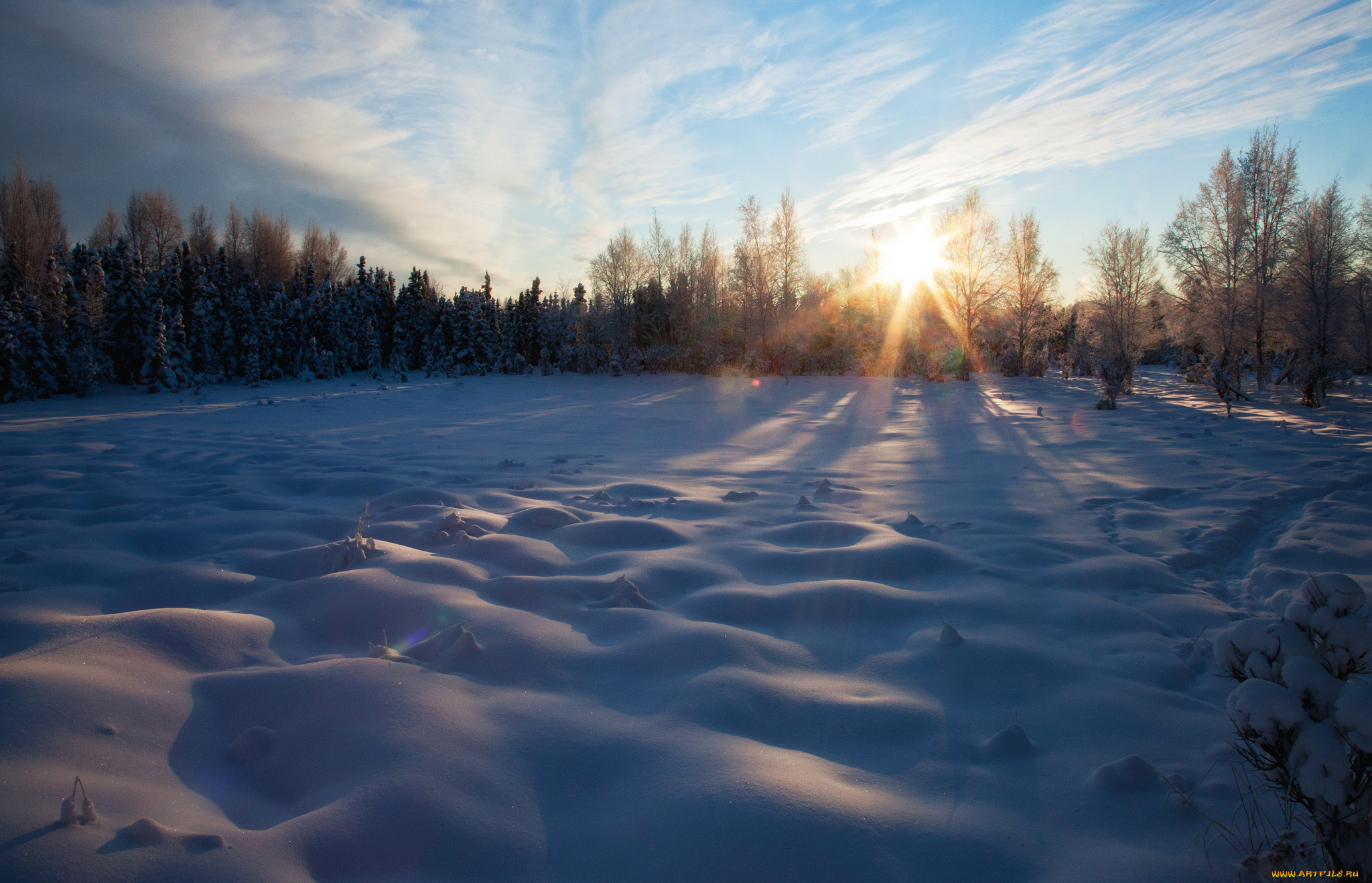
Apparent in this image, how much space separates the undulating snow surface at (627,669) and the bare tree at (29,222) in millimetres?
26787

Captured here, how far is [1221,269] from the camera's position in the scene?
17062 mm

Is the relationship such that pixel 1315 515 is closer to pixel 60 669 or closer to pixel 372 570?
pixel 372 570

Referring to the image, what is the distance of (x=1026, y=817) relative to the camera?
1755 millimetres

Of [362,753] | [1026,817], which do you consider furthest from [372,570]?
[1026,817]

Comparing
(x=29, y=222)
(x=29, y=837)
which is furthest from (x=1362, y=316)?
(x=29, y=222)

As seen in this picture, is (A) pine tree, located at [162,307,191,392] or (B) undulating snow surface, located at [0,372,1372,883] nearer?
(B) undulating snow surface, located at [0,372,1372,883]

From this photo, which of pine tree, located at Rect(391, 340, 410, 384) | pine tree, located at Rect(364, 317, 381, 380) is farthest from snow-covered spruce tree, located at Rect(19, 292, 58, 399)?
pine tree, located at Rect(364, 317, 381, 380)

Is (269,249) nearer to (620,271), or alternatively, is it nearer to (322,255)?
(322,255)

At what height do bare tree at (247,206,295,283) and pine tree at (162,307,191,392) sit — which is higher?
bare tree at (247,206,295,283)

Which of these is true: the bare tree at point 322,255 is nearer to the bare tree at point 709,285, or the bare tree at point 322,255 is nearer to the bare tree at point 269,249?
the bare tree at point 269,249

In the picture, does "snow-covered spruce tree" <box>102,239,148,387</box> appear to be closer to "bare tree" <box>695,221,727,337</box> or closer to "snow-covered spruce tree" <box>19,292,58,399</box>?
"snow-covered spruce tree" <box>19,292,58,399</box>

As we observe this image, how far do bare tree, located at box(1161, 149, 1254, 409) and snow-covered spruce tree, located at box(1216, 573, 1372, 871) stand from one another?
61.4ft

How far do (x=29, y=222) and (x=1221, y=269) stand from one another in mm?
→ 45178

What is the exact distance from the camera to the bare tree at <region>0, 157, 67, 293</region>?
22719 mm
